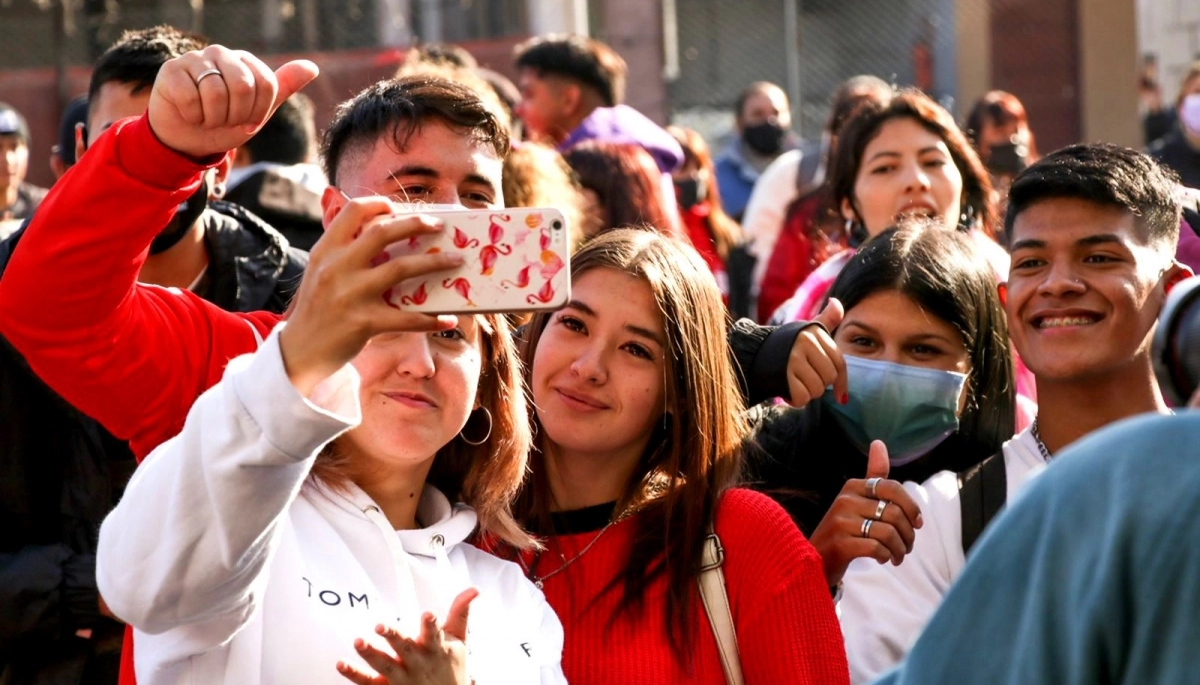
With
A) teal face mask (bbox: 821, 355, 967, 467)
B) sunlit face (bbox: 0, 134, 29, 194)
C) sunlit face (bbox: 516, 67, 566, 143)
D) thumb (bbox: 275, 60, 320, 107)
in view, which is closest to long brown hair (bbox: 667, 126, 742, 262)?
sunlit face (bbox: 516, 67, 566, 143)

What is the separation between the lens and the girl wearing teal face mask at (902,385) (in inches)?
148

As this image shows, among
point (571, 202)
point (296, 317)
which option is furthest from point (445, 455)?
point (571, 202)

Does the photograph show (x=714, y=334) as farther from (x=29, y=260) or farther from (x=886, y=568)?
(x=29, y=260)

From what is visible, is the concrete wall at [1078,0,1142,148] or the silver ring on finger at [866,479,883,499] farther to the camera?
the concrete wall at [1078,0,1142,148]

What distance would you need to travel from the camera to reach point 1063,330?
357cm

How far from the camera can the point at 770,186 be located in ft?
27.5

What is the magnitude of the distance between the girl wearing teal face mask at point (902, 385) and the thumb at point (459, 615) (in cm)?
147

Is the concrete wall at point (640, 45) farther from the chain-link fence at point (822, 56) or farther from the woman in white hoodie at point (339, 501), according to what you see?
the woman in white hoodie at point (339, 501)

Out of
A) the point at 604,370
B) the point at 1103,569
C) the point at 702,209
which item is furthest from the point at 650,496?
the point at 702,209

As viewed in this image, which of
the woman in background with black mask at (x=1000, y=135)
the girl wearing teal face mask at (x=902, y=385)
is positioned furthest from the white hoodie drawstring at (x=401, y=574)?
the woman in background with black mask at (x=1000, y=135)

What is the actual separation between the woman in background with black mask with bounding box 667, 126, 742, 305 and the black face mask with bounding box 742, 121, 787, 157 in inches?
41.1

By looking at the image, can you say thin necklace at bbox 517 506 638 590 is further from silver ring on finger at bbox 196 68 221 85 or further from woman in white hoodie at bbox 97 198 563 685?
silver ring on finger at bbox 196 68 221 85

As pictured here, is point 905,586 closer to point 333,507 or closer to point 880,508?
point 880,508

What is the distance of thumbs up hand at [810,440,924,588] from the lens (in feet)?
10.2
